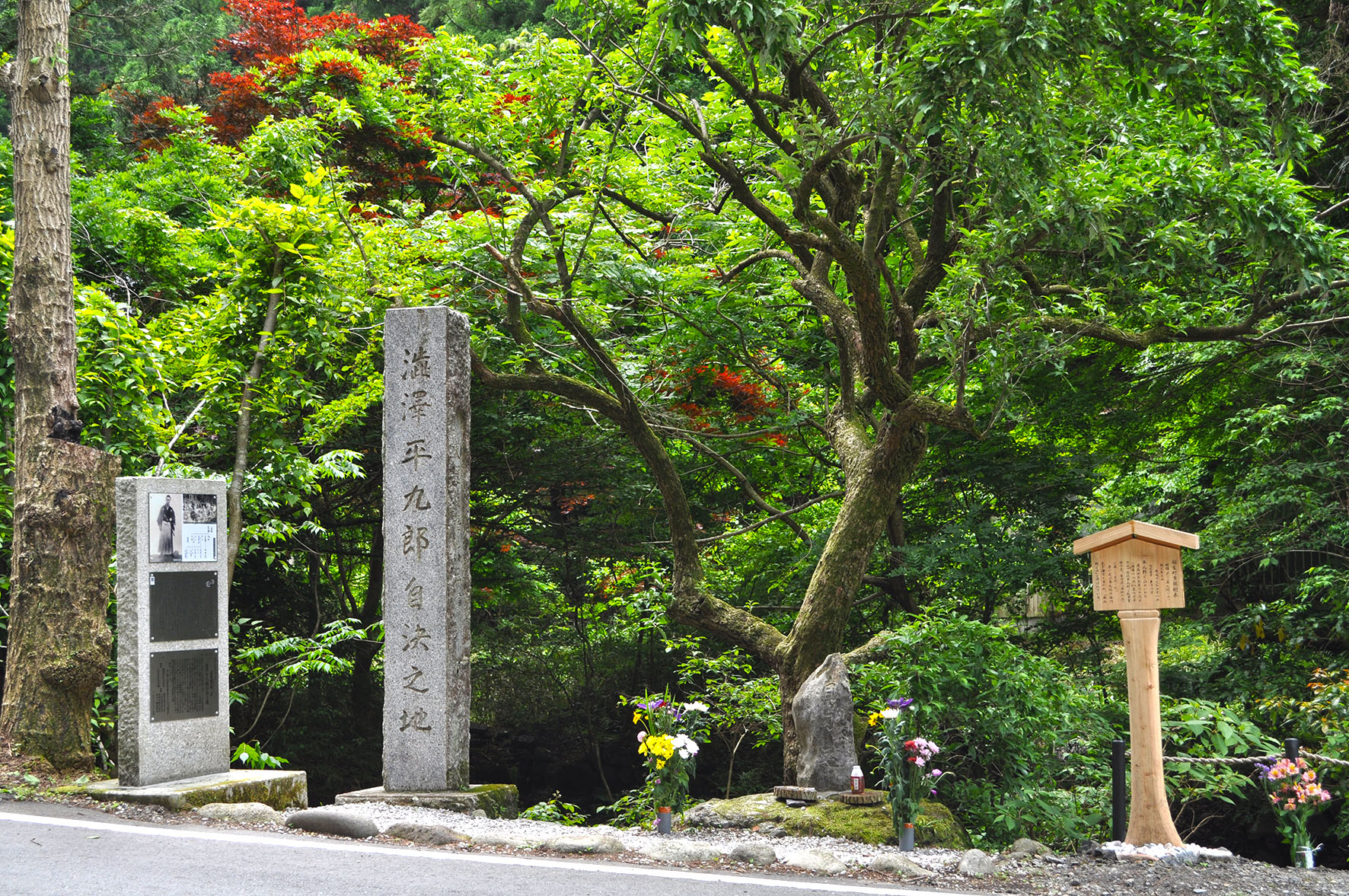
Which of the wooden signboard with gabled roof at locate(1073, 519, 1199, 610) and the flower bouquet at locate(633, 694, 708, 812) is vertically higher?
the wooden signboard with gabled roof at locate(1073, 519, 1199, 610)

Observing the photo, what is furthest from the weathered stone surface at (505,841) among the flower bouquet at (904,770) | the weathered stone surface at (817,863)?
the flower bouquet at (904,770)

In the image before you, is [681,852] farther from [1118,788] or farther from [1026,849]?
[1118,788]

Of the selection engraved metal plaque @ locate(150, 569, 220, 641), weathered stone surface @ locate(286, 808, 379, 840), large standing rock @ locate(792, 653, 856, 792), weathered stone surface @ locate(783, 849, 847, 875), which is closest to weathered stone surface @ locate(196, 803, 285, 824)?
weathered stone surface @ locate(286, 808, 379, 840)

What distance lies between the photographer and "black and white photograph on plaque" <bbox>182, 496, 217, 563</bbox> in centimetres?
602

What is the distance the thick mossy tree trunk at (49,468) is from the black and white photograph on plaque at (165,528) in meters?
0.85

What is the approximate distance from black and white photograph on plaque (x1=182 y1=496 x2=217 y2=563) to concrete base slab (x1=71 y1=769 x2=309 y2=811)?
1324 mm

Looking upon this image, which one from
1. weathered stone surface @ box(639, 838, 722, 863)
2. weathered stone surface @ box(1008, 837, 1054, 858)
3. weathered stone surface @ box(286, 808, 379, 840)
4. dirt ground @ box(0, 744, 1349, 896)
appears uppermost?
weathered stone surface @ box(286, 808, 379, 840)

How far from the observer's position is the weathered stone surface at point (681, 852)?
491 centimetres

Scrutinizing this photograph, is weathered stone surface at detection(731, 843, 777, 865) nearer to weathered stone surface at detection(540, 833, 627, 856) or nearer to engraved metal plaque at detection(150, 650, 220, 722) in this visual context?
weathered stone surface at detection(540, 833, 627, 856)

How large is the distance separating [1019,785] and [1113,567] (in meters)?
1.69

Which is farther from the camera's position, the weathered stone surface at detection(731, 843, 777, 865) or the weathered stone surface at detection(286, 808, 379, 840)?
the weathered stone surface at detection(286, 808, 379, 840)

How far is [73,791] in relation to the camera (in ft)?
18.4

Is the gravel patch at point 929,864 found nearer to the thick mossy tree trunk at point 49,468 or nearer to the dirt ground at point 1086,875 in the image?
the dirt ground at point 1086,875

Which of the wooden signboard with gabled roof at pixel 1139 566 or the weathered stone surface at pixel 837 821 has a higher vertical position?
the wooden signboard with gabled roof at pixel 1139 566
